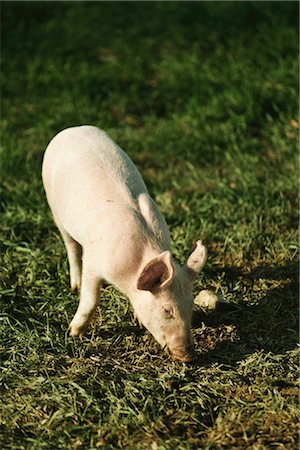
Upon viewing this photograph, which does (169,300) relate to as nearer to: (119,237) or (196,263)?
(196,263)

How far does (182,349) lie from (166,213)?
6.73ft

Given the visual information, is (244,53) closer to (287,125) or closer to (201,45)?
(201,45)

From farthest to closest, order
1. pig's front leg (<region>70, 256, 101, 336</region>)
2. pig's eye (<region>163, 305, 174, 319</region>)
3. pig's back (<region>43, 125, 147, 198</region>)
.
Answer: pig's back (<region>43, 125, 147, 198</region>), pig's front leg (<region>70, 256, 101, 336</region>), pig's eye (<region>163, 305, 174, 319</region>)

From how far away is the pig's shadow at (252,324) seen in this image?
4.66 m

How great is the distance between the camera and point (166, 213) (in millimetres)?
6059

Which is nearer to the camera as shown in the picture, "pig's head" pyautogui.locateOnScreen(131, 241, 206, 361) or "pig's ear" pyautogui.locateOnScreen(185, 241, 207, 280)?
"pig's head" pyautogui.locateOnScreen(131, 241, 206, 361)

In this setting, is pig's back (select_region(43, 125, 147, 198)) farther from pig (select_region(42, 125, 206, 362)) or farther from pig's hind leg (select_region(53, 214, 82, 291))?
pig's hind leg (select_region(53, 214, 82, 291))

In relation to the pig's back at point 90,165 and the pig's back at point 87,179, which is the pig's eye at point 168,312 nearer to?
the pig's back at point 87,179

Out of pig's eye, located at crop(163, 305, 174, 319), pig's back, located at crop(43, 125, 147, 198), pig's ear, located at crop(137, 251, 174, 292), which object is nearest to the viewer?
pig's ear, located at crop(137, 251, 174, 292)

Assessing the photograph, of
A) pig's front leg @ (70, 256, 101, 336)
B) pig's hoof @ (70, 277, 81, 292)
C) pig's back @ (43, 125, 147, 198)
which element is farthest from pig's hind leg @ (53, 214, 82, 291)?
pig's front leg @ (70, 256, 101, 336)

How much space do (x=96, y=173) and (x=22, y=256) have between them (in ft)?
4.17

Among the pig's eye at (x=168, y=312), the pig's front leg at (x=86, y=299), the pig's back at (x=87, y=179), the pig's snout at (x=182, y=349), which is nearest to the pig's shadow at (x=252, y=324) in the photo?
the pig's snout at (x=182, y=349)

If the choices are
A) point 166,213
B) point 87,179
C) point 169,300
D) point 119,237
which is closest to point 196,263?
point 169,300

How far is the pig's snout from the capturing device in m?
4.14
